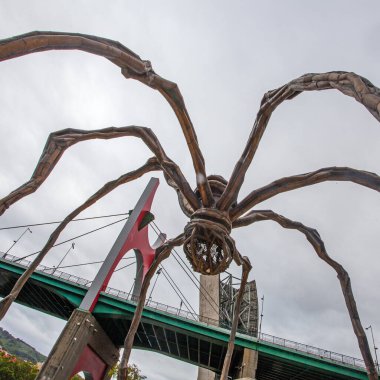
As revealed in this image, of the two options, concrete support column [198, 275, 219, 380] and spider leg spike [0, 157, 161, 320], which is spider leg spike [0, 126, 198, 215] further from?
concrete support column [198, 275, 219, 380]

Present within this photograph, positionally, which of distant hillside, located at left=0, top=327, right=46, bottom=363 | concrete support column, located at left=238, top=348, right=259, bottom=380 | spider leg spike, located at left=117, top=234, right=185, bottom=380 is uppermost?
distant hillside, located at left=0, top=327, right=46, bottom=363

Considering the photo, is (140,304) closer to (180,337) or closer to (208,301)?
(180,337)

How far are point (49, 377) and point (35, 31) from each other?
2007cm

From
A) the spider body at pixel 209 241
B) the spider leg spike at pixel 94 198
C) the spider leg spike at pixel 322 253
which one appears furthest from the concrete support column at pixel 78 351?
the spider leg spike at pixel 322 253

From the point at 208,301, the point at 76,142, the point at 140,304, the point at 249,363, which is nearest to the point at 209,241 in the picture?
the point at 76,142

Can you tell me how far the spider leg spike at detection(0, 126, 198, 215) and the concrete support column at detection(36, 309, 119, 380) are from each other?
58.5 feet

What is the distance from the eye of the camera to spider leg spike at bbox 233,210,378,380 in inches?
138

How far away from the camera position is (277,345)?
22.4 meters

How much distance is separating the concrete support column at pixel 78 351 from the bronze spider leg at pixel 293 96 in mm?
18489

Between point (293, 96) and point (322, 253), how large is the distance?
271 centimetres

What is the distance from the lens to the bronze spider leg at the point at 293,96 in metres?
1.72

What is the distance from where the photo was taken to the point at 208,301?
1367 inches

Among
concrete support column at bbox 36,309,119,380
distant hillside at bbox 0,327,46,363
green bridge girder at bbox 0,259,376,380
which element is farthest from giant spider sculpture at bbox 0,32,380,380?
distant hillside at bbox 0,327,46,363

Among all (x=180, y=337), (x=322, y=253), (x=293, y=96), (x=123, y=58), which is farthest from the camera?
(x=180, y=337)
